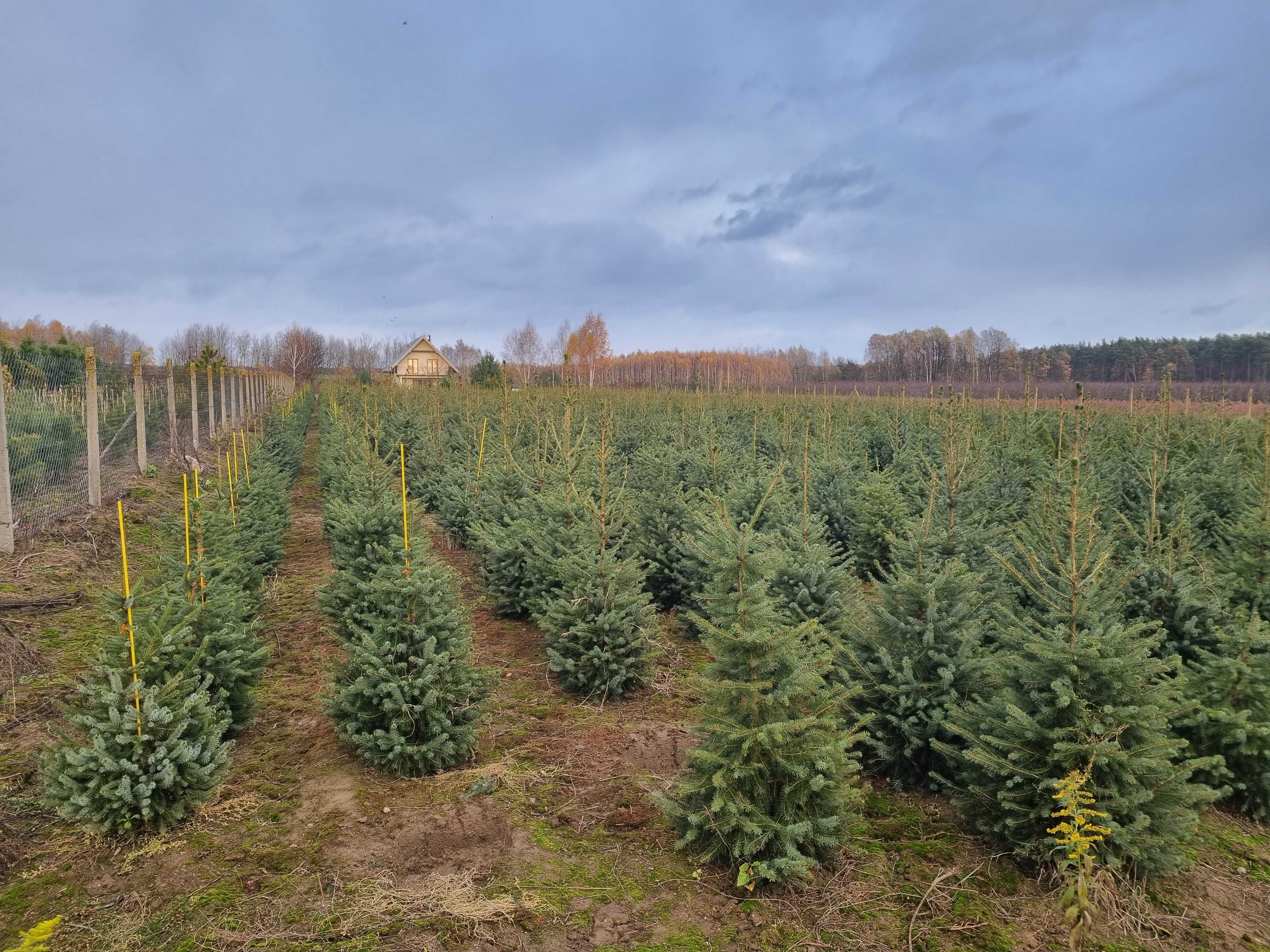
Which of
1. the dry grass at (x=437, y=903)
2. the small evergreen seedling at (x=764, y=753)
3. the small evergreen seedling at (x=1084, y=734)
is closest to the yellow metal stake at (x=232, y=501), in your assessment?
the dry grass at (x=437, y=903)

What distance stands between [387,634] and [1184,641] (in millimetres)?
5938

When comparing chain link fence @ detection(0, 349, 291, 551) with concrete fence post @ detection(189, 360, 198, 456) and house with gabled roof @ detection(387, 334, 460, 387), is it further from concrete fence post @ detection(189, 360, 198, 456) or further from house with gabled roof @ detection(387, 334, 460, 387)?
house with gabled roof @ detection(387, 334, 460, 387)

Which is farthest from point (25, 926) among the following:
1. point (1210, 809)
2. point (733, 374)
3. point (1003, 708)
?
point (733, 374)

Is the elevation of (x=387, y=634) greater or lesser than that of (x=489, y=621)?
greater

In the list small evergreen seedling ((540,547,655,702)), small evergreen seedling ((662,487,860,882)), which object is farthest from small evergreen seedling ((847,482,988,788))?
small evergreen seedling ((540,547,655,702))

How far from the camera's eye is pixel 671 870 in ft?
12.8

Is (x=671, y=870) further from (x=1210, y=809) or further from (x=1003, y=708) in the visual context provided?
(x=1210, y=809)

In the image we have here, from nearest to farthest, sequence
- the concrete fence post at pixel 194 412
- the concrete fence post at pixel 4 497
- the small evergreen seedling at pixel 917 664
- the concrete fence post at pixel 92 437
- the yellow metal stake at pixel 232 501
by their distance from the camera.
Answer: the small evergreen seedling at pixel 917 664 < the yellow metal stake at pixel 232 501 < the concrete fence post at pixel 4 497 < the concrete fence post at pixel 92 437 < the concrete fence post at pixel 194 412

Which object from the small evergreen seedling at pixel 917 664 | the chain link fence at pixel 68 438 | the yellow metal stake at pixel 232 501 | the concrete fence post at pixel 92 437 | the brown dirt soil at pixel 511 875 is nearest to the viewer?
the brown dirt soil at pixel 511 875

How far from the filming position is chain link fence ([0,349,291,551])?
398 inches

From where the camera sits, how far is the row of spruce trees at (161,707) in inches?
152

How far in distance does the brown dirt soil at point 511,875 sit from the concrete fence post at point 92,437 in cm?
715

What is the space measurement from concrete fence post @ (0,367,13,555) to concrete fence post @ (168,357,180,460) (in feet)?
26.9

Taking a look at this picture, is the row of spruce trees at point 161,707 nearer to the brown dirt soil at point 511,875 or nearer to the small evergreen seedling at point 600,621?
the brown dirt soil at point 511,875
